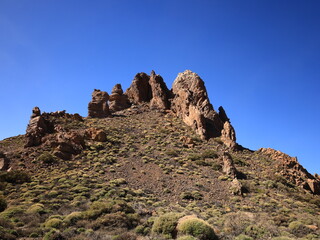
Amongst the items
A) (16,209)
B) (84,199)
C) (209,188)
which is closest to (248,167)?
(209,188)

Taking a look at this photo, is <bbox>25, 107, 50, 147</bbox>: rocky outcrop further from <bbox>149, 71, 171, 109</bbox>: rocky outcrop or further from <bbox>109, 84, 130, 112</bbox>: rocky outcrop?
<bbox>149, 71, 171, 109</bbox>: rocky outcrop

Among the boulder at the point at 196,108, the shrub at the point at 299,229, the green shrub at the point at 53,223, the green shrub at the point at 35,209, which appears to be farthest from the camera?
the boulder at the point at 196,108

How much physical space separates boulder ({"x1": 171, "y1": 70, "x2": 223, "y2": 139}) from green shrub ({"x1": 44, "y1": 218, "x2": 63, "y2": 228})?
30.7 m

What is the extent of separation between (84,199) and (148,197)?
21.5 ft

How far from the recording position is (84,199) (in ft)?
70.8

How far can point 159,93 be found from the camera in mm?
56844

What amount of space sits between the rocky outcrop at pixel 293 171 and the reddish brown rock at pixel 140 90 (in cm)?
3540

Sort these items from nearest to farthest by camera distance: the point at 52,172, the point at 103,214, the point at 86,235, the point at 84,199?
the point at 86,235 → the point at 103,214 → the point at 84,199 → the point at 52,172

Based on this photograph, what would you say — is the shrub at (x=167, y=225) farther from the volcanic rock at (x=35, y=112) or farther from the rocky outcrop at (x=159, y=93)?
the rocky outcrop at (x=159, y=93)

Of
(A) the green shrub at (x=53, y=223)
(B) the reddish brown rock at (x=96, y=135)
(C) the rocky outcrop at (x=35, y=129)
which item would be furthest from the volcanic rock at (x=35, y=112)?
(A) the green shrub at (x=53, y=223)

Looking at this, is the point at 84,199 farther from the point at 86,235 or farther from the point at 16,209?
the point at 86,235

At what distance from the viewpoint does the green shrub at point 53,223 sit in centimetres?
1481

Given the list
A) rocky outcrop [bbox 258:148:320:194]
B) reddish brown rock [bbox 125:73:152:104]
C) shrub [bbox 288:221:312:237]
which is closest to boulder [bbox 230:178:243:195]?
shrub [bbox 288:221:312:237]

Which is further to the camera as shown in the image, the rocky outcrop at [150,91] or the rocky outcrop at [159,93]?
Result: the rocky outcrop at [150,91]
